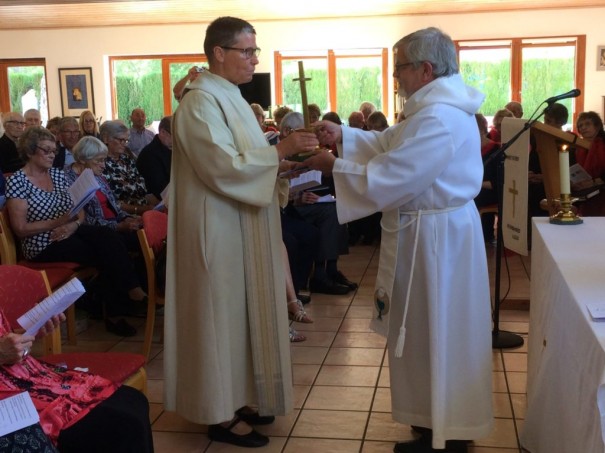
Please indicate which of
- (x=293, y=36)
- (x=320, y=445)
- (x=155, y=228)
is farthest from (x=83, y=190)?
(x=293, y=36)

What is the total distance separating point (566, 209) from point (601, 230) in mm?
248

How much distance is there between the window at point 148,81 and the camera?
13094 mm

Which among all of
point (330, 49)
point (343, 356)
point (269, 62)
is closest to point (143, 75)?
point (269, 62)

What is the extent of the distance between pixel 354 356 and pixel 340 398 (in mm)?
601

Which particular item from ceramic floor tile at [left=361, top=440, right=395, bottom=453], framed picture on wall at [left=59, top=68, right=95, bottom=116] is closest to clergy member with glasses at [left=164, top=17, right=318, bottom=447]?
ceramic floor tile at [left=361, top=440, right=395, bottom=453]

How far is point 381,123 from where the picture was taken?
7.60 m

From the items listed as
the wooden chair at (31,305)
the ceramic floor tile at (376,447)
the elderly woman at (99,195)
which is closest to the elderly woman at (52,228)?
the elderly woman at (99,195)

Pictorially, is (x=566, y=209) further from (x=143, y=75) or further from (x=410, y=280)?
(x=143, y=75)

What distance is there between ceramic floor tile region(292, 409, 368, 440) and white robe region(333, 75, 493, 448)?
1.19 ft

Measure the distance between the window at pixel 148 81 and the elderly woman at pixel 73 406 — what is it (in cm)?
1131

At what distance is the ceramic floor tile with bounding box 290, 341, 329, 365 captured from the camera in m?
3.87

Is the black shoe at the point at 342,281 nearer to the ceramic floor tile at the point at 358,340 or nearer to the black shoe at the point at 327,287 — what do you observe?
the black shoe at the point at 327,287

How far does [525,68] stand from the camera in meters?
12.2

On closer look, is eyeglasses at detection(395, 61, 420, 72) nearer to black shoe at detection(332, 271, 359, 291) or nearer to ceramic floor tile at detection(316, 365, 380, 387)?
ceramic floor tile at detection(316, 365, 380, 387)
